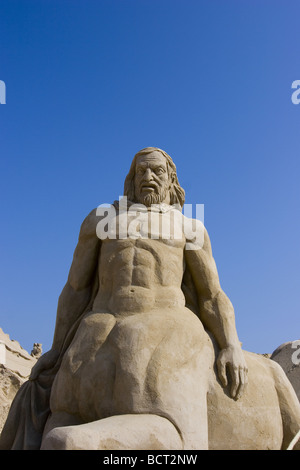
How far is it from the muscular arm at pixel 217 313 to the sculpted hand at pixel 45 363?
143 centimetres

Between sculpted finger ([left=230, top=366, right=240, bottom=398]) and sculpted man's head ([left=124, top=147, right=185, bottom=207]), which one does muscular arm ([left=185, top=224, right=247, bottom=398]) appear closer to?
sculpted finger ([left=230, top=366, right=240, bottom=398])

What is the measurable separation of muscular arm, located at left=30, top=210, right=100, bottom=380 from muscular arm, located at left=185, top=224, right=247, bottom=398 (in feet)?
3.00

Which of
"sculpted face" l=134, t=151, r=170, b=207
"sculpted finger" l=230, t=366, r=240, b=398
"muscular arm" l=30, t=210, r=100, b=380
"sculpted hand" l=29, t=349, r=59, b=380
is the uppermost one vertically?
"sculpted face" l=134, t=151, r=170, b=207

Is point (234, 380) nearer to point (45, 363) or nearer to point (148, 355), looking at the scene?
point (148, 355)

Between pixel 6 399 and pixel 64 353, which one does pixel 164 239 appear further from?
pixel 6 399

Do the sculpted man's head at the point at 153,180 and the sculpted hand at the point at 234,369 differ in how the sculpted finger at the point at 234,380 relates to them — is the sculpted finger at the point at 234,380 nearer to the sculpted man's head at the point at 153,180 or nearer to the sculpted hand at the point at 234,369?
the sculpted hand at the point at 234,369

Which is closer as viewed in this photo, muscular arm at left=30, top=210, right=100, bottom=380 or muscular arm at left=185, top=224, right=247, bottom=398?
muscular arm at left=185, top=224, right=247, bottom=398

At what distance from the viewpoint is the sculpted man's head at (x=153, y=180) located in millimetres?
5234

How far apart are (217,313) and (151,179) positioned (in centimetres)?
145

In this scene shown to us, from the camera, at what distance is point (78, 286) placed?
505 centimetres

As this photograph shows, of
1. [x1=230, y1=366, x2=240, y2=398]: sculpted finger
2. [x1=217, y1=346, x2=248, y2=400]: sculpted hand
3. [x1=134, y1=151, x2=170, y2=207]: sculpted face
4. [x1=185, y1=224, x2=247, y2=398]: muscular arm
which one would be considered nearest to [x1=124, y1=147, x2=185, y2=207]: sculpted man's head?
[x1=134, y1=151, x2=170, y2=207]: sculpted face

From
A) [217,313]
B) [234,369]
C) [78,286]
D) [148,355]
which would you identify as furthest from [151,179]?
[234,369]

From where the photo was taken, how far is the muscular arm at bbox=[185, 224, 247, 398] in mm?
4520

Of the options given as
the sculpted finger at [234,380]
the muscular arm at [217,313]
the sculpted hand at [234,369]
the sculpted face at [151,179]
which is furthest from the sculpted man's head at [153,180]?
the sculpted finger at [234,380]
